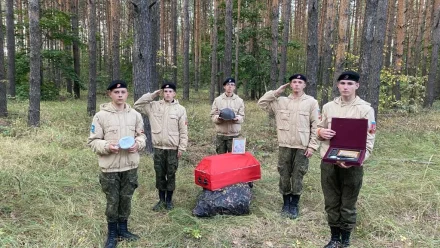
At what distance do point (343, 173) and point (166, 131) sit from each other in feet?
8.23

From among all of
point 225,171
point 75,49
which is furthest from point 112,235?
point 75,49

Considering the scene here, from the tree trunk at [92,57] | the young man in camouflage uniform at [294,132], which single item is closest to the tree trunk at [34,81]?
the tree trunk at [92,57]

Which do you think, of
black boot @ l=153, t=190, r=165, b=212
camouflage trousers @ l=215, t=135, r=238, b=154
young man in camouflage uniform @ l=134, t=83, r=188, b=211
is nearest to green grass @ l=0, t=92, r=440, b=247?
black boot @ l=153, t=190, r=165, b=212

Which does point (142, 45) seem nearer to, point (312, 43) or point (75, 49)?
point (312, 43)

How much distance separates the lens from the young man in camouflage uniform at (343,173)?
11.1 ft

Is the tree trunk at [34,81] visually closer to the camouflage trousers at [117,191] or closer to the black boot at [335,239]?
the camouflage trousers at [117,191]

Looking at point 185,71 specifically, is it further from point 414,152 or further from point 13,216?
point 13,216

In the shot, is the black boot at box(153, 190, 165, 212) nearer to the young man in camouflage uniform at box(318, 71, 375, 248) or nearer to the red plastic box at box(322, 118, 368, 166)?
the young man in camouflage uniform at box(318, 71, 375, 248)

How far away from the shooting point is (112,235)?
3.75 metres

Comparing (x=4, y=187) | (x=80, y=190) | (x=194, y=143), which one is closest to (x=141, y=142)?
(x=80, y=190)

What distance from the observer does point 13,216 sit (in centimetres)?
413

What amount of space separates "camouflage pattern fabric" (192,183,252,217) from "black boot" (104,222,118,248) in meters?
1.15

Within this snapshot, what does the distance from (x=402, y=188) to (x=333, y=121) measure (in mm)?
2937

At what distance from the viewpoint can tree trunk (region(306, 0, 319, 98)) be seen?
8070mm
